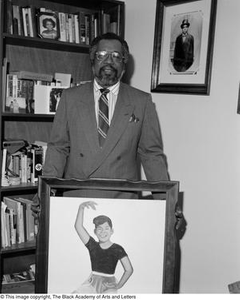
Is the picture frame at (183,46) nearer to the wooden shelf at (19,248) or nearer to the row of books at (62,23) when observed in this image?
the row of books at (62,23)

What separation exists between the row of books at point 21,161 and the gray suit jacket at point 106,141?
594 mm

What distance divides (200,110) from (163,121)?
311 millimetres

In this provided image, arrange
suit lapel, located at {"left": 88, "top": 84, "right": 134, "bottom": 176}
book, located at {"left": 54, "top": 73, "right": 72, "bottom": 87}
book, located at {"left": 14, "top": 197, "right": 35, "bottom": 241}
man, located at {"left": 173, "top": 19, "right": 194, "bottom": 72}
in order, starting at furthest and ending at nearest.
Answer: book, located at {"left": 54, "top": 73, "right": 72, "bottom": 87} → book, located at {"left": 14, "top": 197, "right": 35, "bottom": 241} → man, located at {"left": 173, "top": 19, "right": 194, "bottom": 72} → suit lapel, located at {"left": 88, "top": 84, "right": 134, "bottom": 176}

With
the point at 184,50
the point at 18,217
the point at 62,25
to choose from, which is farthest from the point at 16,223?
the point at 184,50

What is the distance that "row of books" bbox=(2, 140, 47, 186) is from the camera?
2.64 metres

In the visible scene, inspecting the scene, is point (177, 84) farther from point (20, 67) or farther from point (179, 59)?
point (20, 67)

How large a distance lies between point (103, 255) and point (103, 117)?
72cm

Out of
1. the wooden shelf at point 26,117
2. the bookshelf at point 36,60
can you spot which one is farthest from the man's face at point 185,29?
the wooden shelf at point 26,117

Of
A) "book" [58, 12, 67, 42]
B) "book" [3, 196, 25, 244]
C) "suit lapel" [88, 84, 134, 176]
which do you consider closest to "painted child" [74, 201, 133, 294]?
"suit lapel" [88, 84, 134, 176]

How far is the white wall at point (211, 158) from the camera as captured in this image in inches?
91.7

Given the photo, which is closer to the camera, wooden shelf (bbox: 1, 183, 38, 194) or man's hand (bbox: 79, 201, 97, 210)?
man's hand (bbox: 79, 201, 97, 210)

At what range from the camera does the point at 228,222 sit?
2383 mm

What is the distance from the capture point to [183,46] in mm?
2566

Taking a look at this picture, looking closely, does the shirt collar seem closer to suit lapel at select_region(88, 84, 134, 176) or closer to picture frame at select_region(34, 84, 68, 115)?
suit lapel at select_region(88, 84, 134, 176)
